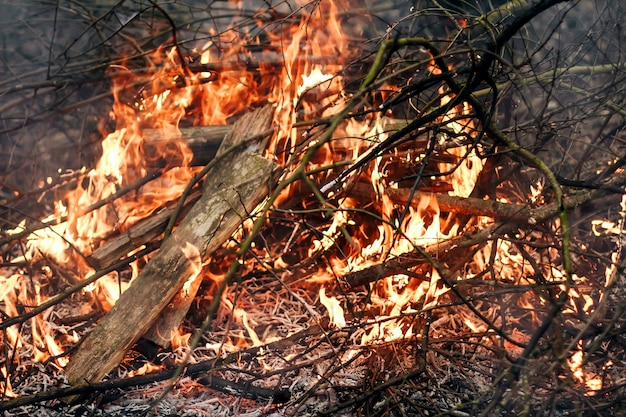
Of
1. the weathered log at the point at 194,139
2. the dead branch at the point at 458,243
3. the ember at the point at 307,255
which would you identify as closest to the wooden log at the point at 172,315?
the ember at the point at 307,255

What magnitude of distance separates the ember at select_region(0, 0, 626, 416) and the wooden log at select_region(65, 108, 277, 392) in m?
0.01

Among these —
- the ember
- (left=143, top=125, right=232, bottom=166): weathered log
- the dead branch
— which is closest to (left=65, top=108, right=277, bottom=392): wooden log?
the ember

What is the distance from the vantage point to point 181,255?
3.09 m

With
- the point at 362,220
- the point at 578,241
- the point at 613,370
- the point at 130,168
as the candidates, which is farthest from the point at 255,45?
the point at 613,370

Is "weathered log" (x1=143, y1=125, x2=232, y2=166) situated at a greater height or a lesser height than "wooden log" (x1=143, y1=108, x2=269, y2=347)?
greater

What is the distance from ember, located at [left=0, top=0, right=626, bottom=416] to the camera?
9.02 feet

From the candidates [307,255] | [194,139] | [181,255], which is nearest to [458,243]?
[307,255]

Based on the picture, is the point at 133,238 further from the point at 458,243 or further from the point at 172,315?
the point at 458,243

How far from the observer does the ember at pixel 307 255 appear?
9.02 feet

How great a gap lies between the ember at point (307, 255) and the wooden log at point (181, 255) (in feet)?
0.04

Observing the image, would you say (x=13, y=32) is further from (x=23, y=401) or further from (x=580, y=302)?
(x=580, y=302)

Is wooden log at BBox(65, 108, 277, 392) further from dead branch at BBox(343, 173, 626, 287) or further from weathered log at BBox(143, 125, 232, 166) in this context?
dead branch at BBox(343, 173, 626, 287)

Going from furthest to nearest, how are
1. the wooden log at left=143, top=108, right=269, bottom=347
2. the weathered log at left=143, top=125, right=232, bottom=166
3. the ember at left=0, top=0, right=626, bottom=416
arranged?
the weathered log at left=143, top=125, right=232, bottom=166 < the wooden log at left=143, top=108, right=269, bottom=347 < the ember at left=0, top=0, right=626, bottom=416

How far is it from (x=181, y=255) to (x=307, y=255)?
967mm
